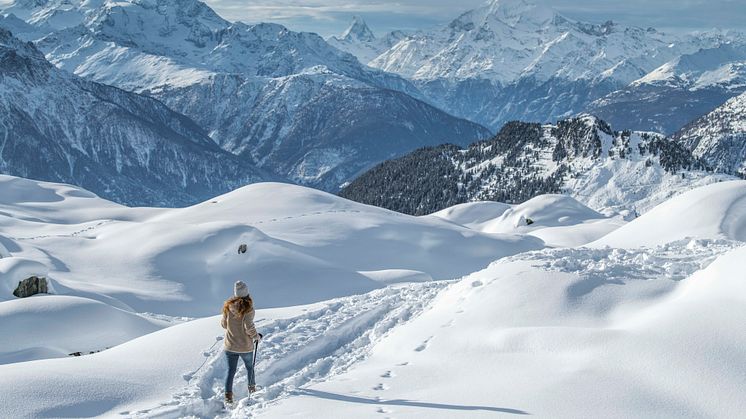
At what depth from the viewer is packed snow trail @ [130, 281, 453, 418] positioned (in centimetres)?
1354

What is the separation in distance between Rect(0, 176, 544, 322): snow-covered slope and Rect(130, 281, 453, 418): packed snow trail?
18401mm

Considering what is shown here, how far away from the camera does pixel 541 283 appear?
1756 cm

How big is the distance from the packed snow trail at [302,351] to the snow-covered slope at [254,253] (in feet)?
60.4

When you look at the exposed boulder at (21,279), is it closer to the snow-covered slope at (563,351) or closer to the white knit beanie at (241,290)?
the snow-covered slope at (563,351)

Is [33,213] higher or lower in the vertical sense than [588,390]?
higher

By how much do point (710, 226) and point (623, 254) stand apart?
12471mm

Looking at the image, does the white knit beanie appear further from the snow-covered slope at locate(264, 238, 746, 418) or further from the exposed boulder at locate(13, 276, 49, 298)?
the exposed boulder at locate(13, 276, 49, 298)

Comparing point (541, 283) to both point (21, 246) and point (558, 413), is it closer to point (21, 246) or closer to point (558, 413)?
point (558, 413)

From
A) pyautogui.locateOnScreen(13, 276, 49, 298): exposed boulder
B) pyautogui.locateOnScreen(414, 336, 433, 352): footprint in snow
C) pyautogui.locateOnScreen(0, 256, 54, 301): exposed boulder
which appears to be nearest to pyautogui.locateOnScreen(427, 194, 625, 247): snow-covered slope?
pyautogui.locateOnScreen(0, 256, 54, 301): exposed boulder

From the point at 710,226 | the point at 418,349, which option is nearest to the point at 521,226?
the point at 710,226

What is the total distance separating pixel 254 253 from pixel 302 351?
2829 centimetres

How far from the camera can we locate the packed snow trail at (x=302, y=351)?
1354cm

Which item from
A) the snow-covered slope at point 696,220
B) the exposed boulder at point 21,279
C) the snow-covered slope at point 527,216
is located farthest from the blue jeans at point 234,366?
the snow-covered slope at point 527,216

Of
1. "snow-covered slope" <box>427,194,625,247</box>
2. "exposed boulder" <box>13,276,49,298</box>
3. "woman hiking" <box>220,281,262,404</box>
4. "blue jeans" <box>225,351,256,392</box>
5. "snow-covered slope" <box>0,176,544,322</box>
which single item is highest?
"snow-covered slope" <box>427,194,625,247</box>
